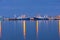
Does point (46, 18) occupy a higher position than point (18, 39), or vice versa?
point (46, 18)

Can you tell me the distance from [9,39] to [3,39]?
1.28 ft

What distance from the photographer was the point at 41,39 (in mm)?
14039

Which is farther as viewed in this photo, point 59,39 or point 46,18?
point 46,18

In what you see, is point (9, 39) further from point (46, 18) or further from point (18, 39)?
point (46, 18)

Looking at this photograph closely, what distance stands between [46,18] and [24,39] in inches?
1799

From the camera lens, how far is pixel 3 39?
45.3 ft

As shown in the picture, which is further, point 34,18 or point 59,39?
point 34,18

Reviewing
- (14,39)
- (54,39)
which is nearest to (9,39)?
(14,39)

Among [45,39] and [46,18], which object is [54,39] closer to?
[45,39]

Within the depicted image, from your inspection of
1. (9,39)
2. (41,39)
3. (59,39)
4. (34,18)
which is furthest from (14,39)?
(34,18)

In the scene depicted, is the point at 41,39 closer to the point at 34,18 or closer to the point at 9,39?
the point at 9,39

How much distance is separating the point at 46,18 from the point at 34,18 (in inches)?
121

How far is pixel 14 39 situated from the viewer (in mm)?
13938

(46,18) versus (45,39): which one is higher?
(46,18)
